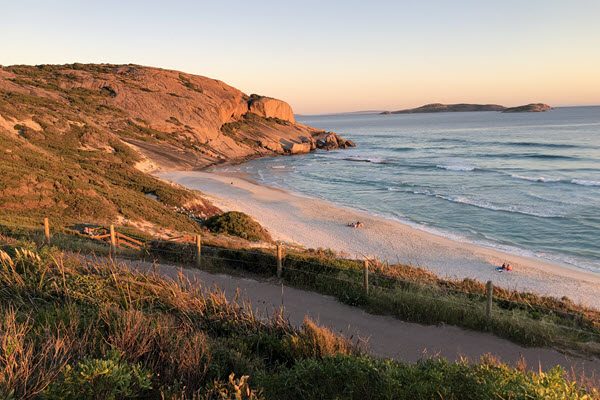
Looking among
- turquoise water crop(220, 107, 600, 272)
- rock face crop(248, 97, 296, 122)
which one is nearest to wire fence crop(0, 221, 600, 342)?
turquoise water crop(220, 107, 600, 272)

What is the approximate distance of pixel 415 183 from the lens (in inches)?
1677

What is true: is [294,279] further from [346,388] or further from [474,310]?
[346,388]

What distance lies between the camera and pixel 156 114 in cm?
5931

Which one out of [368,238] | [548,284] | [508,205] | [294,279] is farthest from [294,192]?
[294,279]

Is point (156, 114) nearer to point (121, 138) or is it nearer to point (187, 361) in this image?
point (121, 138)

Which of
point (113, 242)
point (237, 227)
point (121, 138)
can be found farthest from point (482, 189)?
point (121, 138)

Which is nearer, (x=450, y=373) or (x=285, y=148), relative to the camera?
(x=450, y=373)

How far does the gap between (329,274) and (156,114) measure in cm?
5473

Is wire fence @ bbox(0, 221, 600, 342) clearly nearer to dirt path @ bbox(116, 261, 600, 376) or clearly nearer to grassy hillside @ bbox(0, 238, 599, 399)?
dirt path @ bbox(116, 261, 600, 376)

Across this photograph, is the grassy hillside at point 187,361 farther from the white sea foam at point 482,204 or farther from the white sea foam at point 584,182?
the white sea foam at point 584,182

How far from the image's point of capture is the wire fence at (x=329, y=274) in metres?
9.57

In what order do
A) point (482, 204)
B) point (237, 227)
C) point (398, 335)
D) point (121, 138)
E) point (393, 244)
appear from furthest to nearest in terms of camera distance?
1. point (121, 138)
2. point (482, 204)
3. point (393, 244)
4. point (237, 227)
5. point (398, 335)

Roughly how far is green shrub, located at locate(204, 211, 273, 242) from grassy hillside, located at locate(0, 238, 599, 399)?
1384cm

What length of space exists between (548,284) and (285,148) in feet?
197
